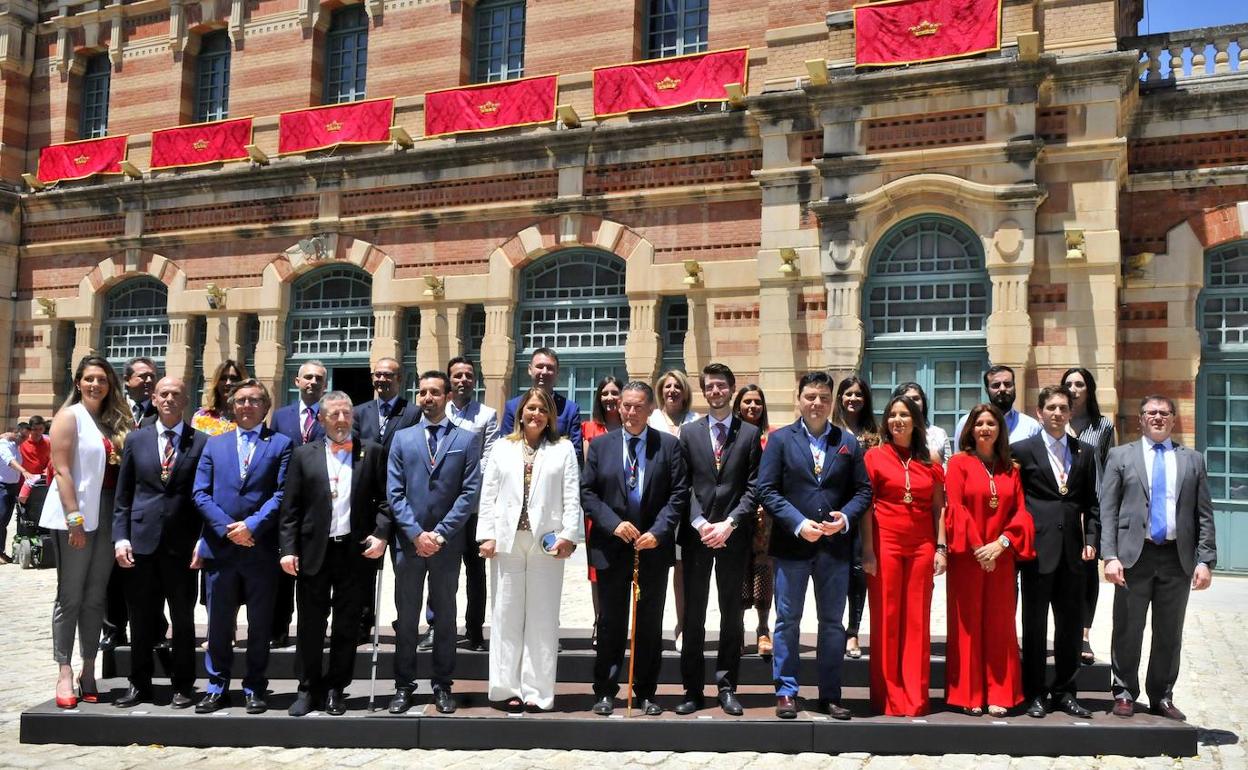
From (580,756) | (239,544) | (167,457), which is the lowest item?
(580,756)

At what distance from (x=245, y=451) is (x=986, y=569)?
15.0 ft

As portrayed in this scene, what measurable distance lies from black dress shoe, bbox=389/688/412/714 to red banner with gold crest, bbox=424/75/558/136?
1116cm

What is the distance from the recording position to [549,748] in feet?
19.3

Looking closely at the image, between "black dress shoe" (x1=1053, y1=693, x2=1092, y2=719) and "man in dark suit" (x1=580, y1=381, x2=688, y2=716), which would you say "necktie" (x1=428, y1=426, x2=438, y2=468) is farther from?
"black dress shoe" (x1=1053, y1=693, x2=1092, y2=719)

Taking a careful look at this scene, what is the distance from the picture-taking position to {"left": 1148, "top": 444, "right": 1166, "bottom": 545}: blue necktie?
618 cm

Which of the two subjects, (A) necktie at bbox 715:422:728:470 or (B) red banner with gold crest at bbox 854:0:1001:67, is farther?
(B) red banner with gold crest at bbox 854:0:1001:67

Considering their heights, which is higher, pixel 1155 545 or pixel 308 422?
Answer: pixel 308 422

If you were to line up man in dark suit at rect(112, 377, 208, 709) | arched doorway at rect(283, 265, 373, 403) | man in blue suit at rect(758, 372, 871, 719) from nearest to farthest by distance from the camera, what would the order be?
1. man in blue suit at rect(758, 372, 871, 719)
2. man in dark suit at rect(112, 377, 208, 709)
3. arched doorway at rect(283, 265, 373, 403)

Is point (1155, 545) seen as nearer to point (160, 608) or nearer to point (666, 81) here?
point (160, 608)

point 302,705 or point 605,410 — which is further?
point 605,410

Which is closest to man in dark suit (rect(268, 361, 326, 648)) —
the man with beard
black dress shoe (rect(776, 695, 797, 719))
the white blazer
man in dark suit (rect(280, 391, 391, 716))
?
man in dark suit (rect(280, 391, 391, 716))

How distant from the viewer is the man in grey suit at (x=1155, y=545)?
6.16 metres

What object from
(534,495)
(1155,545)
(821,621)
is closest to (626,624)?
(534,495)

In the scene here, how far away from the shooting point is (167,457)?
20.6ft
